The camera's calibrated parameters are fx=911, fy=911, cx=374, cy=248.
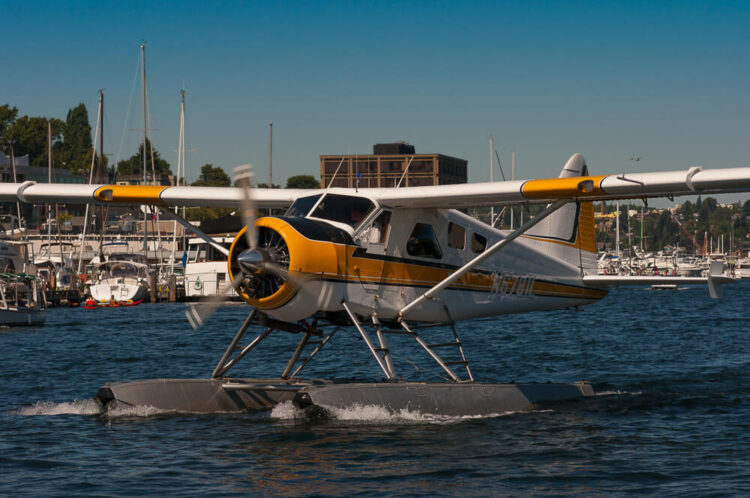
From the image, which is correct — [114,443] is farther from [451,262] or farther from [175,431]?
[451,262]

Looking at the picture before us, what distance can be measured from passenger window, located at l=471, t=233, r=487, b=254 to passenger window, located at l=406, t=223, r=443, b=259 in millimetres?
733

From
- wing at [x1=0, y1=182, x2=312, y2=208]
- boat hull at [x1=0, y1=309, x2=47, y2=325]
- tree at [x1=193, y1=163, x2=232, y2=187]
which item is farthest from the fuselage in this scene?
tree at [x1=193, y1=163, x2=232, y2=187]

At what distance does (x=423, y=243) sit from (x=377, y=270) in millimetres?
1065

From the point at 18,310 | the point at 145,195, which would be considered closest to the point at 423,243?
the point at 145,195

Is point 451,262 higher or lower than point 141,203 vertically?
lower

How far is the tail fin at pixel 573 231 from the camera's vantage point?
15.6m

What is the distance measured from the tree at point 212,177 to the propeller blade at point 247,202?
108m

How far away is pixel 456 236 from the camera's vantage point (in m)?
13.1

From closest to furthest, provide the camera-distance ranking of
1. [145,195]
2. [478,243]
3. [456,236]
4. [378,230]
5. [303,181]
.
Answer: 1. [378,230]
2. [456,236]
3. [478,243]
4. [145,195]
5. [303,181]

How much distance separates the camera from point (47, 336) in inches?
1047

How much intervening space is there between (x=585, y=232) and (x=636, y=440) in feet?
20.6

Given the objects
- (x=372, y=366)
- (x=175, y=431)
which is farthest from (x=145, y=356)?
(x=175, y=431)

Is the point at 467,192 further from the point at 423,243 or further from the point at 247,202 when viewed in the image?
the point at 247,202

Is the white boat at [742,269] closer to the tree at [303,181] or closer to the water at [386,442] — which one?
the tree at [303,181]
